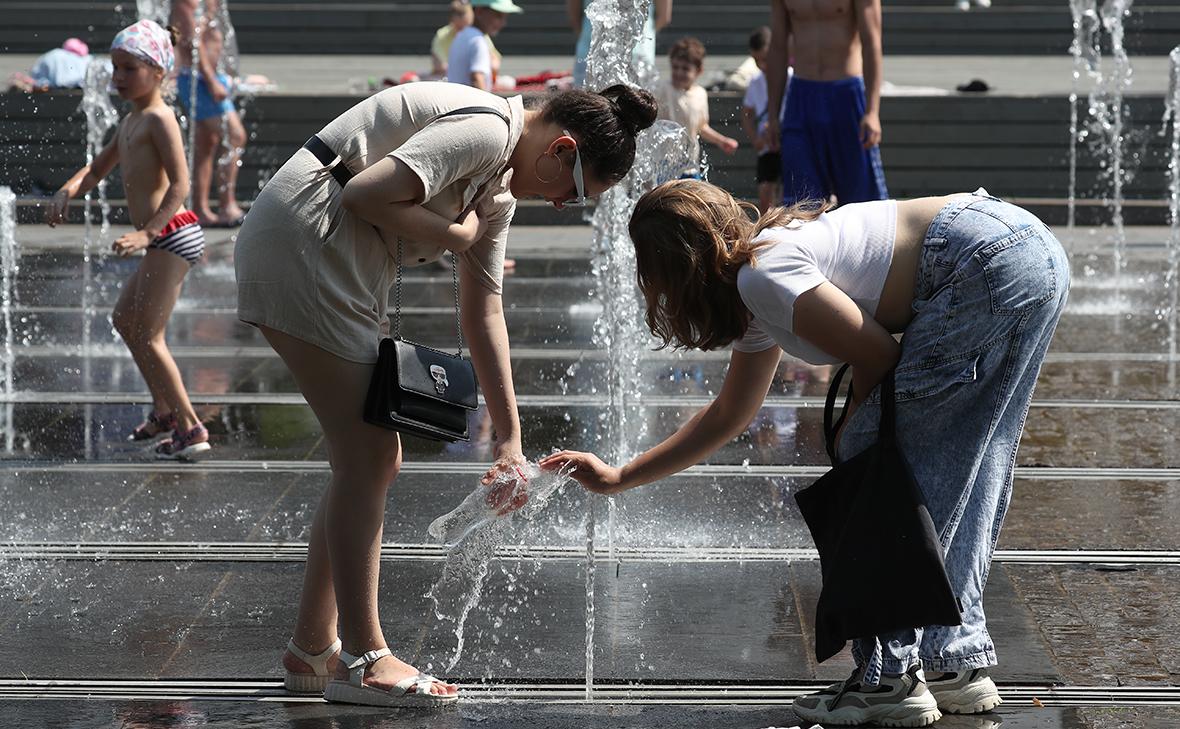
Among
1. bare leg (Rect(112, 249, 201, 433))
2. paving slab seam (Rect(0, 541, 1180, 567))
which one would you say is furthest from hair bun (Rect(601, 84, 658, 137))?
bare leg (Rect(112, 249, 201, 433))

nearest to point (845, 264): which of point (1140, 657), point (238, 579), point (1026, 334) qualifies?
point (1026, 334)

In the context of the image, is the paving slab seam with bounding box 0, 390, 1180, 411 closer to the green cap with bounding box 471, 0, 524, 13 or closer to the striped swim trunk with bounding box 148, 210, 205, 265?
the striped swim trunk with bounding box 148, 210, 205, 265

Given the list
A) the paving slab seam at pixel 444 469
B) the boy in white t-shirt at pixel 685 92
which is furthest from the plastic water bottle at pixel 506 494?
the boy in white t-shirt at pixel 685 92

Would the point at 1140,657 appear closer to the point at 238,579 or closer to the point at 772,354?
the point at 772,354

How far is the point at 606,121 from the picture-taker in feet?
11.7

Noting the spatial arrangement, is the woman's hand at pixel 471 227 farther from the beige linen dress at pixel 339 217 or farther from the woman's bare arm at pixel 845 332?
the woman's bare arm at pixel 845 332

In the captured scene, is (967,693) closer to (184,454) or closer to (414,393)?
(414,393)

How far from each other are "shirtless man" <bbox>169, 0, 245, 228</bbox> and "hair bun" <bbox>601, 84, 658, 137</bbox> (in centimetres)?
1011

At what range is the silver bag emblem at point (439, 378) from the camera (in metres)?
3.68

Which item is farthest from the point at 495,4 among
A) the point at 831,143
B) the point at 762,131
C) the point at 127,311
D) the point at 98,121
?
the point at 127,311

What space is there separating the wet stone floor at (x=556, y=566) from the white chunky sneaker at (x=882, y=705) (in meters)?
0.10

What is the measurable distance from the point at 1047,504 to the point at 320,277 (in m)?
2.94

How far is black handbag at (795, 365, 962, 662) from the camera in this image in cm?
341

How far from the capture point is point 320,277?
355 cm
